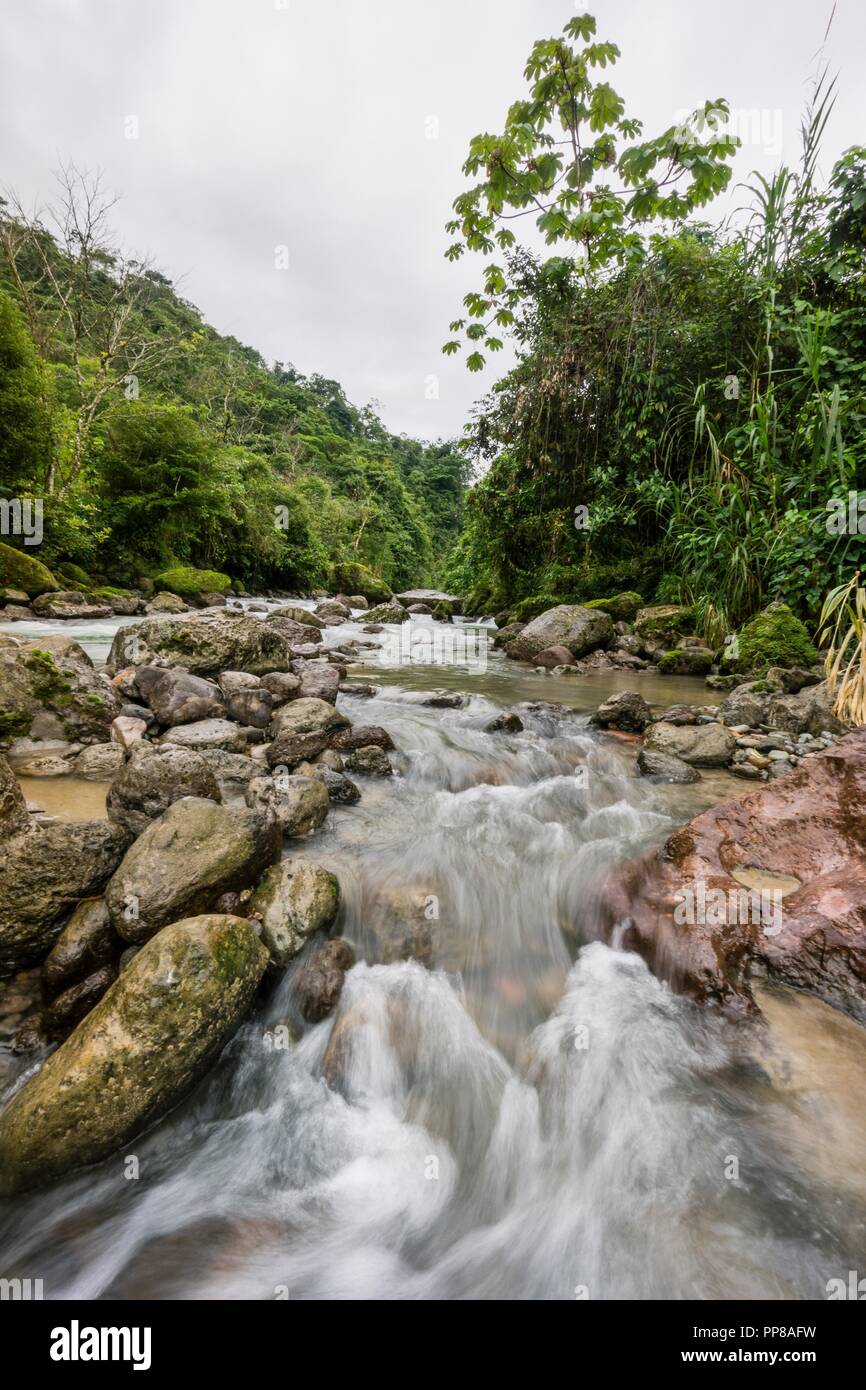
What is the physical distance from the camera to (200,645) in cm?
568

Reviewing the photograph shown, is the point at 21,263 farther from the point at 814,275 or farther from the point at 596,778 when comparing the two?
the point at 596,778

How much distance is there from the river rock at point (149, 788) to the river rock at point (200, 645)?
9.10ft

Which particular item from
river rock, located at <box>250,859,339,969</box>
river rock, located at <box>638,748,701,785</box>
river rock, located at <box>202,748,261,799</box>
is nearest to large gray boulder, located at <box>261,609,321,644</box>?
river rock, located at <box>202,748,261,799</box>

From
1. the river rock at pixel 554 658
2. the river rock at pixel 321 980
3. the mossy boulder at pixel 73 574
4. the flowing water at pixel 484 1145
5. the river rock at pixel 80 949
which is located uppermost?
the mossy boulder at pixel 73 574

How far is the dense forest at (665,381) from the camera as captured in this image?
372cm

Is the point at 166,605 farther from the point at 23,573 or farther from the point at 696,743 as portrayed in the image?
the point at 696,743

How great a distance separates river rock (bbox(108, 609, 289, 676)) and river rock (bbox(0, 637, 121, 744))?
1.30m

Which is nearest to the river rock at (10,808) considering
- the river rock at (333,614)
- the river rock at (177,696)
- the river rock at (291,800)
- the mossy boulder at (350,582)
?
the river rock at (291,800)

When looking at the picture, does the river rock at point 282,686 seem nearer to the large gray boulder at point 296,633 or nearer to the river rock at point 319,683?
the river rock at point 319,683

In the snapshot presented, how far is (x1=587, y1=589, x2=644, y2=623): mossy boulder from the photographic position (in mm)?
10367

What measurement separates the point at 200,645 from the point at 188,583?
32.2 ft

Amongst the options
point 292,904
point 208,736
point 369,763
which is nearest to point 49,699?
point 208,736

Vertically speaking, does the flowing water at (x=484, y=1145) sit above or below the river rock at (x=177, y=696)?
below

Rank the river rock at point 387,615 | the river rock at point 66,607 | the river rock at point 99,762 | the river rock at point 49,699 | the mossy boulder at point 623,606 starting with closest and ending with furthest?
the river rock at point 99,762 < the river rock at point 49,699 < the river rock at point 66,607 < the mossy boulder at point 623,606 < the river rock at point 387,615
